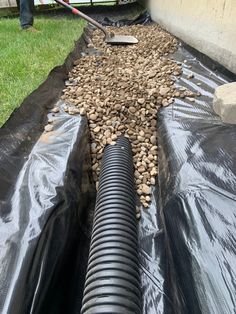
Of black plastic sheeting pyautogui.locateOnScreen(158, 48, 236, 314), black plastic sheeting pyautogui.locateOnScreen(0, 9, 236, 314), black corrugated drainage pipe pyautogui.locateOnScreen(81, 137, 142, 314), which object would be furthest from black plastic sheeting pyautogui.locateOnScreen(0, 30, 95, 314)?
black plastic sheeting pyautogui.locateOnScreen(158, 48, 236, 314)

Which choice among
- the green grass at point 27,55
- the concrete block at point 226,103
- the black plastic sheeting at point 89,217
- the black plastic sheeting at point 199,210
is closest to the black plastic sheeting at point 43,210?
the black plastic sheeting at point 89,217

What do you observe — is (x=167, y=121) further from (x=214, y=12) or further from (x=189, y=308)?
(x=214, y=12)

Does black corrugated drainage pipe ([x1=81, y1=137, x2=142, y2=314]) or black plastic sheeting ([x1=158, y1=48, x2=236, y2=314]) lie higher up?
black plastic sheeting ([x1=158, y1=48, x2=236, y2=314])

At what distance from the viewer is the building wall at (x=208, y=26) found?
2.26m

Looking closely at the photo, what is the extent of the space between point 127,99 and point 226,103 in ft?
2.03

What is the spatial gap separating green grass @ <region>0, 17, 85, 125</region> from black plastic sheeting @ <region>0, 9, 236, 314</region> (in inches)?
11.4

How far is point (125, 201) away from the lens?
1.29 metres

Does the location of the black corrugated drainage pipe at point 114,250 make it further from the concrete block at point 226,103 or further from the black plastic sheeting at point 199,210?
the concrete block at point 226,103

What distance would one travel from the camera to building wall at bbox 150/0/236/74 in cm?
226

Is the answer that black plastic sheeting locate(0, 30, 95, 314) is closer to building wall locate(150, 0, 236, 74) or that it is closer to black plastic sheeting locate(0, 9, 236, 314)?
black plastic sheeting locate(0, 9, 236, 314)

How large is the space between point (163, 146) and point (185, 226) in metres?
0.62

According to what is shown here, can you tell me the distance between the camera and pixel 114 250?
108cm

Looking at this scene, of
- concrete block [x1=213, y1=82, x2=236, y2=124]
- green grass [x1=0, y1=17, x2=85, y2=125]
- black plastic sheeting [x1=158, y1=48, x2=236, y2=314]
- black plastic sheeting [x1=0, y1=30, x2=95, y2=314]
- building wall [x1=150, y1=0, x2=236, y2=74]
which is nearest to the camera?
black plastic sheeting [x1=158, y1=48, x2=236, y2=314]

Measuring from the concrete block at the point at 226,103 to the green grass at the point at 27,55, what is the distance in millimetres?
1069
